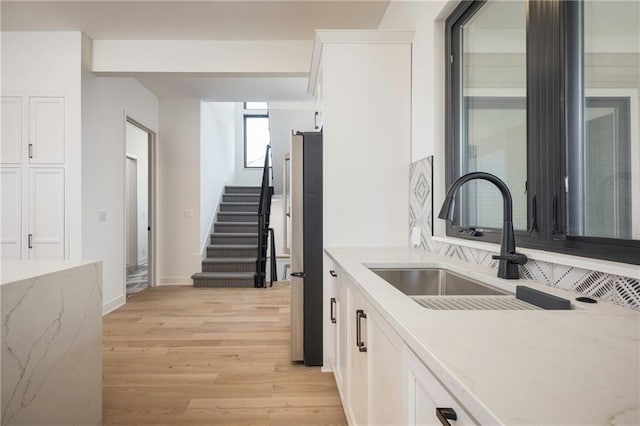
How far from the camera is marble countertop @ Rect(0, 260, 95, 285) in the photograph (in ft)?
4.43

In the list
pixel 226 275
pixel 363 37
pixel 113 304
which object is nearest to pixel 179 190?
pixel 226 275

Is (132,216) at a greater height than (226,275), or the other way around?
(132,216)

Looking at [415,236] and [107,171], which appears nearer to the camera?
[415,236]

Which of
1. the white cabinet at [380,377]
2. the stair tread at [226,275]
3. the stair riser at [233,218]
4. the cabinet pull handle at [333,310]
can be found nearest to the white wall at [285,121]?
the stair riser at [233,218]

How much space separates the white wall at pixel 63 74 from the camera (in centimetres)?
344

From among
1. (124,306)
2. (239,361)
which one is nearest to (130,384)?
(239,361)

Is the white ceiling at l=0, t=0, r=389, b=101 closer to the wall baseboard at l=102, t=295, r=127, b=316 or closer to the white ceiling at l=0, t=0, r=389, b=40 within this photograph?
the white ceiling at l=0, t=0, r=389, b=40

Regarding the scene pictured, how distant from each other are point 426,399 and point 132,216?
7941 mm

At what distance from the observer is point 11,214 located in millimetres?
3387

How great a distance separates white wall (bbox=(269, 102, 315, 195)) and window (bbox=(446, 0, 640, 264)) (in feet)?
14.8

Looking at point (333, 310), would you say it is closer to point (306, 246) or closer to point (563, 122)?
point (306, 246)

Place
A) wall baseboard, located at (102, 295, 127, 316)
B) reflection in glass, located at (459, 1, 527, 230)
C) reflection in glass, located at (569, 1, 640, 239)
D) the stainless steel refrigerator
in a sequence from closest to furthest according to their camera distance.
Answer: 1. reflection in glass, located at (569, 1, 640, 239)
2. reflection in glass, located at (459, 1, 527, 230)
3. the stainless steel refrigerator
4. wall baseboard, located at (102, 295, 127, 316)

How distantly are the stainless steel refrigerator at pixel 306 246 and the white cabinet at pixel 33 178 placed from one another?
8.06ft

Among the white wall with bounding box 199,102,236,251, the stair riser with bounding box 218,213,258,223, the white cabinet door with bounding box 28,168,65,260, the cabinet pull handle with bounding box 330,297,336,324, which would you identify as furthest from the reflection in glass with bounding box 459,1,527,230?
the stair riser with bounding box 218,213,258,223
